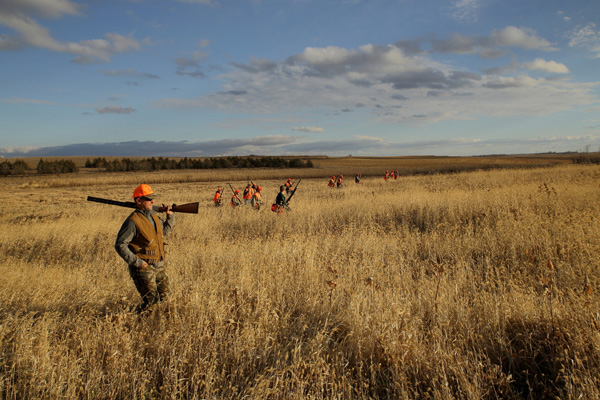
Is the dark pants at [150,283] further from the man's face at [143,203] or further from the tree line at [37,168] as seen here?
the tree line at [37,168]

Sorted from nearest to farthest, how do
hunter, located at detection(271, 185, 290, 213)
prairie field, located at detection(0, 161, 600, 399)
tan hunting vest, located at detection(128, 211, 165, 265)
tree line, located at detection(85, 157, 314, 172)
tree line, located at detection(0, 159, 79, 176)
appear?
1. prairie field, located at detection(0, 161, 600, 399)
2. tan hunting vest, located at detection(128, 211, 165, 265)
3. hunter, located at detection(271, 185, 290, 213)
4. tree line, located at detection(0, 159, 79, 176)
5. tree line, located at detection(85, 157, 314, 172)

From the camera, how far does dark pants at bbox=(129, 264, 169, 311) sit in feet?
12.8

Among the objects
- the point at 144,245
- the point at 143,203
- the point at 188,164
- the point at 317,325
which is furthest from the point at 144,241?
the point at 188,164

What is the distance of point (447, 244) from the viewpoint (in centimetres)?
704

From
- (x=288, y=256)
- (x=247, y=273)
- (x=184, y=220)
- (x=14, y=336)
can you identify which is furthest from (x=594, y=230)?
(x=184, y=220)

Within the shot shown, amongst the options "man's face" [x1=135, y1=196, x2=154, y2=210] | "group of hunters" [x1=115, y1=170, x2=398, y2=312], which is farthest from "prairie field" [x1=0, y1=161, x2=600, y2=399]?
"man's face" [x1=135, y1=196, x2=154, y2=210]

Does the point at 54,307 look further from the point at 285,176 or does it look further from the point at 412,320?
the point at 285,176

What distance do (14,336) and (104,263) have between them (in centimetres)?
361

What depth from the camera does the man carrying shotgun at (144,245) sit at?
3783 mm

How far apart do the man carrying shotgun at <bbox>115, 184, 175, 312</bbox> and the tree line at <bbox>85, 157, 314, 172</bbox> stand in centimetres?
6698

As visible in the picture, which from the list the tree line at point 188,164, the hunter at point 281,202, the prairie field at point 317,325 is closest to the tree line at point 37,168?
the tree line at point 188,164

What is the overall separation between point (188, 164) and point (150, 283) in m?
70.9

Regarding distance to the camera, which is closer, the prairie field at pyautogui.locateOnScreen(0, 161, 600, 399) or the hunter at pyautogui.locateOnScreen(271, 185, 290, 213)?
the prairie field at pyautogui.locateOnScreen(0, 161, 600, 399)

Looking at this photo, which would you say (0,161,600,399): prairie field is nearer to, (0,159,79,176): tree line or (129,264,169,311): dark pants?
(129,264,169,311): dark pants
